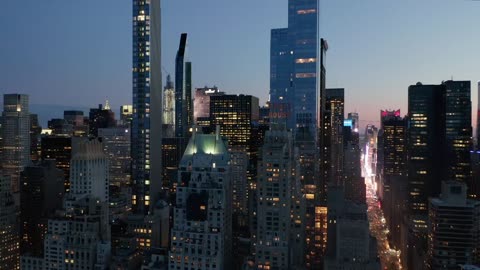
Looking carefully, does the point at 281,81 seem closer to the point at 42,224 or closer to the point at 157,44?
the point at 157,44

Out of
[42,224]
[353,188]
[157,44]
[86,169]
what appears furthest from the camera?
[353,188]

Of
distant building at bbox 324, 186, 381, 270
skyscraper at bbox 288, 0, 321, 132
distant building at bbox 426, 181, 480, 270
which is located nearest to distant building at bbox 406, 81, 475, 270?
skyscraper at bbox 288, 0, 321, 132

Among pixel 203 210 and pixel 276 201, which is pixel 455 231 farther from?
pixel 203 210

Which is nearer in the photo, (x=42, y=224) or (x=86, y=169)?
(x=86, y=169)

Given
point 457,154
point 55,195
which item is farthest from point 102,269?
point 457,154

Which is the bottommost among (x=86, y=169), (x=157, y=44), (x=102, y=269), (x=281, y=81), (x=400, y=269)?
(x=400, y=269)

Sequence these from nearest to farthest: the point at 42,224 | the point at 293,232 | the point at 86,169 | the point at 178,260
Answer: the point at 178,260 → the point at 293,232 → the point at 86,169 → the point at 42,224

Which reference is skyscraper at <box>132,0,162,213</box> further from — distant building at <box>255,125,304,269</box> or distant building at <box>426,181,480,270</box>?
distant building at <box>426,181,480,270</box>
